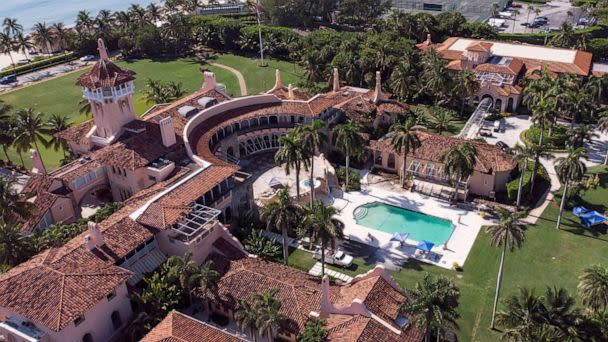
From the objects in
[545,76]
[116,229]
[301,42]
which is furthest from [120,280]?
[301,42]

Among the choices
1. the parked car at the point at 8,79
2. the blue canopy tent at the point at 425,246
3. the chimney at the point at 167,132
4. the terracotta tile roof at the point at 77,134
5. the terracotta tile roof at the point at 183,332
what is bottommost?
the blue canopy tent at the point at 425,246

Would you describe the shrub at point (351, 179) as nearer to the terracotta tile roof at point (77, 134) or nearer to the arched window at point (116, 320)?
the arched window at point (116, 320)

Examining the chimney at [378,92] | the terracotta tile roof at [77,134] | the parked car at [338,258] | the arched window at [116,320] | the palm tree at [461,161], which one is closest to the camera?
the arched window at [116,320]

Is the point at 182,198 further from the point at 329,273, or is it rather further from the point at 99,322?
the point at 329,273

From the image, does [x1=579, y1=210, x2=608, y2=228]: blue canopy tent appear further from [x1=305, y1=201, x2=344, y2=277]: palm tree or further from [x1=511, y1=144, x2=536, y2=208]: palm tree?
[x1=305, y1=201, x2=344, y2=277]: palm tree

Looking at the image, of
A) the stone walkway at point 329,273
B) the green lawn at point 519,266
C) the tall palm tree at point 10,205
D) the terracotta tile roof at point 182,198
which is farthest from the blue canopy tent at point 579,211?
the tall palm tree at point 10,205

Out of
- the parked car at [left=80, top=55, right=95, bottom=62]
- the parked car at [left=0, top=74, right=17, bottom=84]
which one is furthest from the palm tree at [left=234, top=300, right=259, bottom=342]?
the parked car at [left=80, top=55, right=95, bottom=62]
